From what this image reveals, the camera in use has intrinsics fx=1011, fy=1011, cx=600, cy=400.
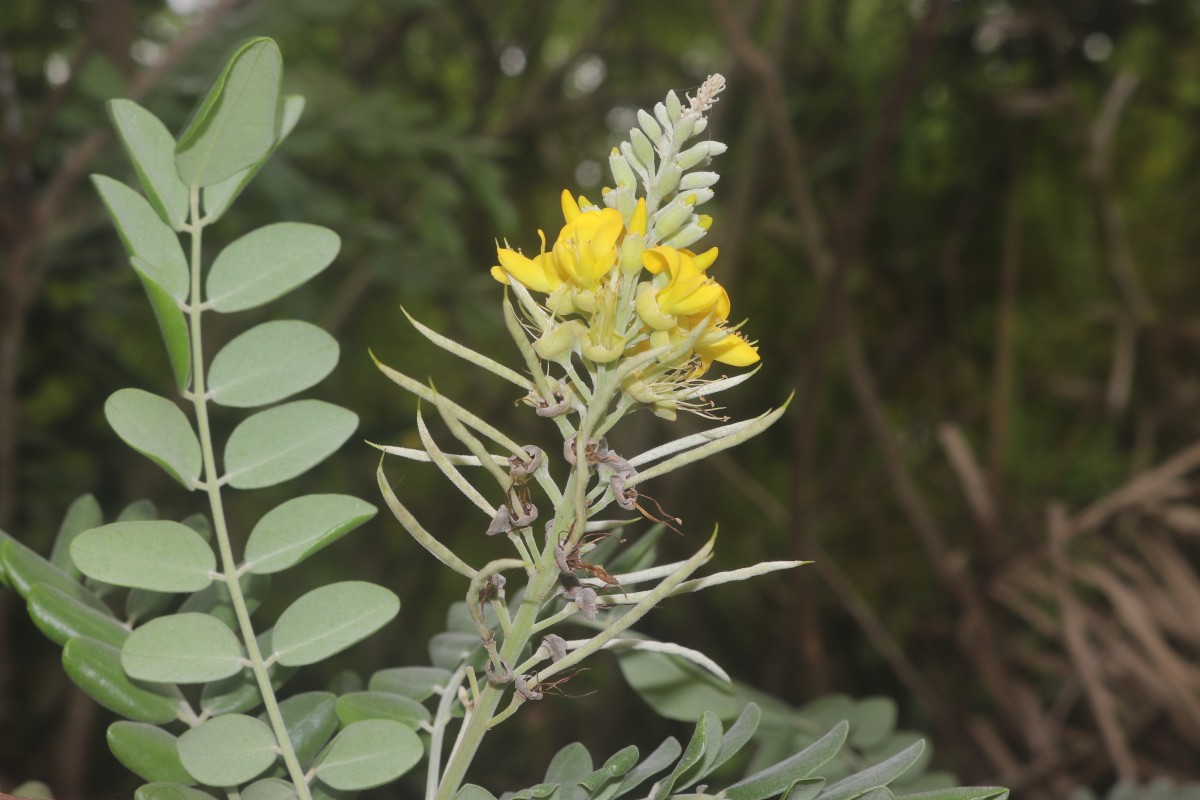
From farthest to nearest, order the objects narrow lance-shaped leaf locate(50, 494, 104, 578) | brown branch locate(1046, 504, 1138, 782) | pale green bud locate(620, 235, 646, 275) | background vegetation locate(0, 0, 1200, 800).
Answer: background vegetation locate(0, 0, 1200, 800)
brown branch locate(1046, 504, 1138, 782)
narrow lance-shaped leaf locate(50, 494, 104, 578)
pale green bud locate(620, 235, 646, 275)

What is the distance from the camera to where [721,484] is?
2.37 m

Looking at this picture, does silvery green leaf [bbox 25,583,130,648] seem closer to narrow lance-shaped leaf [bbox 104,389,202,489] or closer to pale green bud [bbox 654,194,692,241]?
narrow lance-shaped leaf [bbox 104,389,202,489]

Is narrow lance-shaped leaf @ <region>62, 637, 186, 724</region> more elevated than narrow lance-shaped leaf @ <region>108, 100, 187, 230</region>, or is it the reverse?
narrow lance-shaped leaf @ <region>108, 100, 187, 230</region>

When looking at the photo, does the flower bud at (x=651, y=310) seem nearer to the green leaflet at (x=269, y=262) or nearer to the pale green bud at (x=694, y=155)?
the pale green bud at (x=694, y=155)

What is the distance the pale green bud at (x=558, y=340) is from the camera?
358 millimetres

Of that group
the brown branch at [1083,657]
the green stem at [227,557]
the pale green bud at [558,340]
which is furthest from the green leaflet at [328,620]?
the brown branch at [1083,657]

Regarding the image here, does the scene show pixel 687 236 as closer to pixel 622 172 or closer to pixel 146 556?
pixel 622 172

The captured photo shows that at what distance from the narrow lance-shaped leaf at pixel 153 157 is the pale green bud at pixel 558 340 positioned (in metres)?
0.18

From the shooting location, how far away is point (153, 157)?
415mm

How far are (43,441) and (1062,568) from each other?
1524 mm

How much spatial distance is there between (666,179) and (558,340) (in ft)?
0.23

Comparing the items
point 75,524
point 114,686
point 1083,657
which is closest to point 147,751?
point 114,686

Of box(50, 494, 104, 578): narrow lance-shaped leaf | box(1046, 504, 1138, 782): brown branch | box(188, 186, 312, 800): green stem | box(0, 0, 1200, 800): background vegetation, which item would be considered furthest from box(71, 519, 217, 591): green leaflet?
box(1046, 504, 1138, 782): brown branch

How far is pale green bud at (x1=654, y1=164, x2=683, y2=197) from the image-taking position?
36 centimetres
